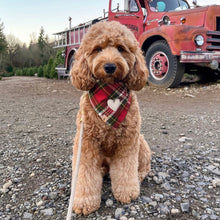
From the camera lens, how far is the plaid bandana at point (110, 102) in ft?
6.48

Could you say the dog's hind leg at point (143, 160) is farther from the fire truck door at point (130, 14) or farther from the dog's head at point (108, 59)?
the fire truck door at point (130, 14)

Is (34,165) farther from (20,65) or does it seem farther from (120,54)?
(20,65)

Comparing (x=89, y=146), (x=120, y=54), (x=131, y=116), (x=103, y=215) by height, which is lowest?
(x=103, y=215)

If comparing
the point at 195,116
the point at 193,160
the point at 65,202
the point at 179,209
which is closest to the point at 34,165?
the point at 65,202

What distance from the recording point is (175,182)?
243 centimetres

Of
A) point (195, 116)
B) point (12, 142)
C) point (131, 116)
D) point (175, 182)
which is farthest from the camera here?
point (195, 116)

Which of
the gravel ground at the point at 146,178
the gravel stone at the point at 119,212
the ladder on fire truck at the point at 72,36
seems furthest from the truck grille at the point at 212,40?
the gravel stone at the point at 119,212

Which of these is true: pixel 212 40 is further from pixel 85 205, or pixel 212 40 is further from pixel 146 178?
pixel 85 205

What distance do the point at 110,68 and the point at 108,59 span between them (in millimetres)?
68

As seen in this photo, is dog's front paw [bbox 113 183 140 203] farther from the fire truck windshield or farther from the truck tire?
the fire truck windshield

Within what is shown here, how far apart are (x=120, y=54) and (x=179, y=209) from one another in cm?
136

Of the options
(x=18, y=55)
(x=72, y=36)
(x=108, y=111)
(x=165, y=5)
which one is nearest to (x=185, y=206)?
(x=108, y=111)

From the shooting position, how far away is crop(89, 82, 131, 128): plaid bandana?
77.8 inches

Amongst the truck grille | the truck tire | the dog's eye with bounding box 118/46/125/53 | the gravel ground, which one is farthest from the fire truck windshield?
the dog's eye with bounding box 118/46/125/53
